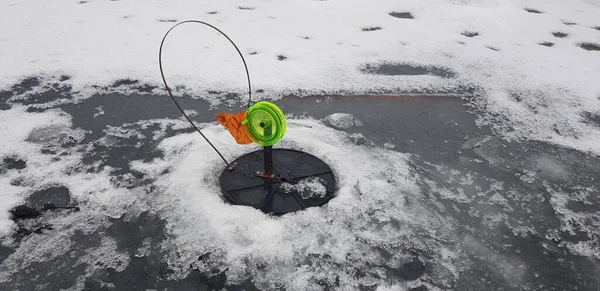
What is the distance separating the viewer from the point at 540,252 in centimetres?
268

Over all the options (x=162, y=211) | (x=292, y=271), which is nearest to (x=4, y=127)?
(x=162, y=211)

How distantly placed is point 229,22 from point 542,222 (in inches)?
177

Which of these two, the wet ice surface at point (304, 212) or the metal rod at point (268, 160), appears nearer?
the wet ice surface at point (304, 212)

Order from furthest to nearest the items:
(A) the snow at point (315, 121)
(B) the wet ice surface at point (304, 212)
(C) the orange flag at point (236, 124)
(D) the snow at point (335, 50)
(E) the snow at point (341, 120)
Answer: (D) the snow at point (335, 50), (E) the snow at point (341, 120), (C) the orange flag at point (236, 124), (A) the snow at point (315, 121), (B) the wet ice surface at point (304, 212)

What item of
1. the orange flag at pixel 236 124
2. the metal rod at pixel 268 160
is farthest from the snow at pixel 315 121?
the orange flag at pixel 236 124

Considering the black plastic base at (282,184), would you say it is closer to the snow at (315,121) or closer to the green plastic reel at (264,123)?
the snow at (315,121)

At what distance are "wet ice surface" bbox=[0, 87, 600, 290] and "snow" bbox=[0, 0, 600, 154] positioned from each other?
62 cm

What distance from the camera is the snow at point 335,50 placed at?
4.34 metres

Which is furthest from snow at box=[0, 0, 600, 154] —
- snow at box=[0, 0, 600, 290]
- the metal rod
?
the metal rod

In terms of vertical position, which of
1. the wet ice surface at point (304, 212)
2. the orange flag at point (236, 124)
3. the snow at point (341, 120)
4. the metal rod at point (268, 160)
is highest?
the orange flag at point (236, 124)

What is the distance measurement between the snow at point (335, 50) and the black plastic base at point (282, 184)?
1.24 meters

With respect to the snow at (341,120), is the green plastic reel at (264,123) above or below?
above

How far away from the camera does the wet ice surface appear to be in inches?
97.0

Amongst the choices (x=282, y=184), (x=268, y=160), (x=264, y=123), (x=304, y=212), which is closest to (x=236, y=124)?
(x=264, y=123)
